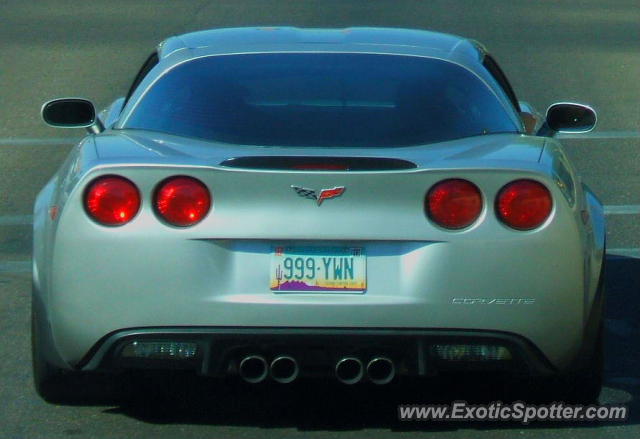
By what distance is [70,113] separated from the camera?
22.7 ft

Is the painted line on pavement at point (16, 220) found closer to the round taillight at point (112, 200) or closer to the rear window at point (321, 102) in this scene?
the rear window at point (321, 102)

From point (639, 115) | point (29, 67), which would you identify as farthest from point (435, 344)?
point (29, 67)

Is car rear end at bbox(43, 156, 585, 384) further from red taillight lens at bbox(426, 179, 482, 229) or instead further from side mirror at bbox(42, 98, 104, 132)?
side mirror at bbox(42, 98, 104, 132)

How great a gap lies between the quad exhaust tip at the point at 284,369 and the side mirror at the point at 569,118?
2321 millimetres

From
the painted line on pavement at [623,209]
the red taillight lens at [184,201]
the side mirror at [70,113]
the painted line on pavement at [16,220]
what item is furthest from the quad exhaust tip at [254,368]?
the painted line on pavement at [623,209]

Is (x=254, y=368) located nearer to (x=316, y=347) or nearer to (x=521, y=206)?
(x=316, y=347)

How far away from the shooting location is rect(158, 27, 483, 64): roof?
6.20 m

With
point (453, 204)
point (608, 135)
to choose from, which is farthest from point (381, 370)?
point (608, 135)

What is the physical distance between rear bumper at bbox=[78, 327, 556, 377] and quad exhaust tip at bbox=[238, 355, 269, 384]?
0.7 inches

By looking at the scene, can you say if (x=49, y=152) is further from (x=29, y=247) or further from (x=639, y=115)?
(x=639, y=115)

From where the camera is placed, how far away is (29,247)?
891cm

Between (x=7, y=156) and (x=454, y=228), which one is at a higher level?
(x=454, y=228)

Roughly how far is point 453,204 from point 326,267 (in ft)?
1.56

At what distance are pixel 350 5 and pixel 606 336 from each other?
1910 cm
